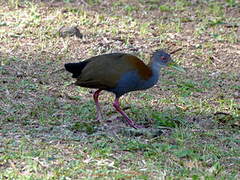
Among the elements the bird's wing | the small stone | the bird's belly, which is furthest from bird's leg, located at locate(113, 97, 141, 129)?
the small stone

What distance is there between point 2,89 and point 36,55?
4.65 ft

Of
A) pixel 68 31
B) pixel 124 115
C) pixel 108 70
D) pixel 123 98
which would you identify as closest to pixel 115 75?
pixel 108 70

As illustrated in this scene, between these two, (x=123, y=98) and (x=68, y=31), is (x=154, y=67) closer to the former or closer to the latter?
(x=123, y=98)

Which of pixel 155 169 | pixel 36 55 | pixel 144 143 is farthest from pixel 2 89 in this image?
pixel 155 169

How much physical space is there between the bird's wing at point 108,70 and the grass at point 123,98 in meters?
0.42

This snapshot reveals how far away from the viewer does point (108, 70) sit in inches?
260

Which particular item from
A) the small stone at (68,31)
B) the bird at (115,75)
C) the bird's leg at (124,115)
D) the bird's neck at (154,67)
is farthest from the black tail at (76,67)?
the small stone at (68,31)

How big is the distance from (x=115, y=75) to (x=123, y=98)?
1.10 meters

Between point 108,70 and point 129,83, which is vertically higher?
point 108,70

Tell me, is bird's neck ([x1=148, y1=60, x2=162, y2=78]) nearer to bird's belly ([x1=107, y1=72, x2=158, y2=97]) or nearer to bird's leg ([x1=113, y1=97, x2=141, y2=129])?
bird's belly ([x1=107, y1=72, x2=158, y2=97])

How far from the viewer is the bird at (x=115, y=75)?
6594 millimetres

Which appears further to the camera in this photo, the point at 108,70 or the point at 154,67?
the point at 154,67

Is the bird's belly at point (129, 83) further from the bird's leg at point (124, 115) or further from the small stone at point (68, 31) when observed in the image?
the small stone at point (68, 31)

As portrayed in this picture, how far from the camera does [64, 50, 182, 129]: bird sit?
6.59 meters
